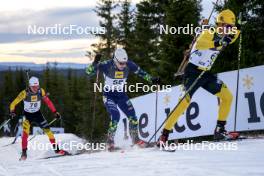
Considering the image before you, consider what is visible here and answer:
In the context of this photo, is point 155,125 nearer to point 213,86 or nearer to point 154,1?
point 213,86

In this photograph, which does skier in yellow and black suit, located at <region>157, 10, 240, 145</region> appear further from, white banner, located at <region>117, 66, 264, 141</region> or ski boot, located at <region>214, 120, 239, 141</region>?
white banner, located at <region>117, 66, 264, 141</region>

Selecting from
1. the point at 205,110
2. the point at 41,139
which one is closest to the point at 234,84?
the point at 205,110

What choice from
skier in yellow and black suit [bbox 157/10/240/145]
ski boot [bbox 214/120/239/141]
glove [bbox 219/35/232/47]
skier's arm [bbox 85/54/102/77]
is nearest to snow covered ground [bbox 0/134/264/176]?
ski boot [bbox 214/120/239/141]

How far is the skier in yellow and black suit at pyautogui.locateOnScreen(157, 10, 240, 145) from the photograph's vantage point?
A: 27.8ft

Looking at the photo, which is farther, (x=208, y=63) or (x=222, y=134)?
(x=222, y=134)

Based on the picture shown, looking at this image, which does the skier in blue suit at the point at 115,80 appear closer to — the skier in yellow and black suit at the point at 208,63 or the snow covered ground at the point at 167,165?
the skier in yellow and black suit at the point at 208,63

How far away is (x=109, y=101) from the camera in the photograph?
10375mm

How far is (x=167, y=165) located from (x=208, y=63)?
2.61m

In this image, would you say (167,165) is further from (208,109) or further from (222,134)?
(208,109)

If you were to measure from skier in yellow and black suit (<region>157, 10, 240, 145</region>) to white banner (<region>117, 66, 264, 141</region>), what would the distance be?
1499 mm

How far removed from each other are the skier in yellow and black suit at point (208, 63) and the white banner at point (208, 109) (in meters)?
1.50

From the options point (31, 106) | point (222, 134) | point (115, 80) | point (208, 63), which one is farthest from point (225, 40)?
point (31, 106)

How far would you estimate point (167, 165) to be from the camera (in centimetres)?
675

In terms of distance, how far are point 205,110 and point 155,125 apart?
1875mm
